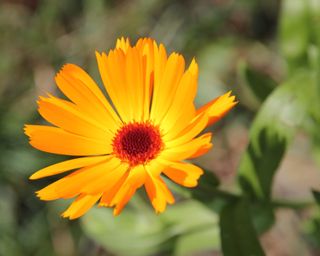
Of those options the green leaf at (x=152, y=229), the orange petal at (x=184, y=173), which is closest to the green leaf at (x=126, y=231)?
the green leaf at (x=152, y=229)

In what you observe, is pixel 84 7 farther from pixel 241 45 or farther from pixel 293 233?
pixel 293 233

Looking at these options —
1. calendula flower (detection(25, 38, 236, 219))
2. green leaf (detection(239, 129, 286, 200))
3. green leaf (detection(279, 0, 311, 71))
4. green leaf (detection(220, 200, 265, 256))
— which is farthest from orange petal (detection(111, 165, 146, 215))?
green leaf (detection(279, 0, 311, 71))

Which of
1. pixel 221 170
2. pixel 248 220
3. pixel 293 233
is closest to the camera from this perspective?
pixel 248 220

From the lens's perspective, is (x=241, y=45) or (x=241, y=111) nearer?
(x=241, y=111)

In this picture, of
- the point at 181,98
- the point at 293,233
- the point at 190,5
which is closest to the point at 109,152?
the point at 181,98

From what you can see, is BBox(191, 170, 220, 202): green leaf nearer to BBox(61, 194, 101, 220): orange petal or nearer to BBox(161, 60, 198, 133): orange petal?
BBox(161, 60, 198, 133): orange petal

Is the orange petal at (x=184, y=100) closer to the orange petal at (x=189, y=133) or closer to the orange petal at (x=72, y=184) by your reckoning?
the orange petal at (x=189, y=133)

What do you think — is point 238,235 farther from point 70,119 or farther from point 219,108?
point 70,119

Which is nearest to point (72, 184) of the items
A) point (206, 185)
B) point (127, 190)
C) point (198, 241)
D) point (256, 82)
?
point (127, 190)
